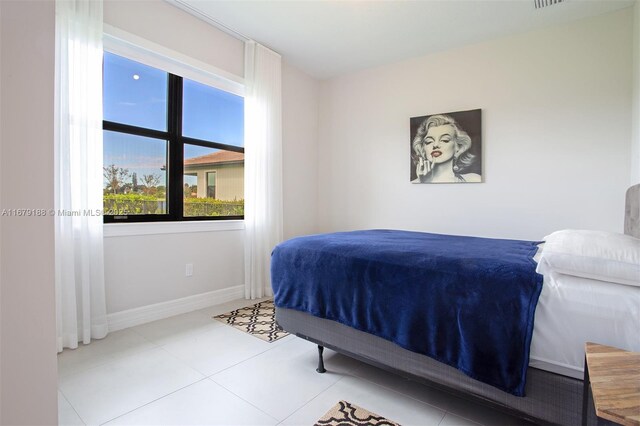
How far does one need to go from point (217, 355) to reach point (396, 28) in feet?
10.9

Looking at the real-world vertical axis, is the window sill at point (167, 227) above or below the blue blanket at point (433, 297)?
above

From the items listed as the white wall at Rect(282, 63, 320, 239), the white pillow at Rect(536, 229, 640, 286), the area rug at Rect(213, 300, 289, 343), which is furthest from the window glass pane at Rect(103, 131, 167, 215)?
the white pillow at Rect(536, 229, 640, 286)

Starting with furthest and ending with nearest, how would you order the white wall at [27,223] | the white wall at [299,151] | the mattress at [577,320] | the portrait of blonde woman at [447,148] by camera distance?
the white wall at [299,151]
the portrait of blonde woman at [447,148]
the mattress at [577,320]
the white wall at [27,223]

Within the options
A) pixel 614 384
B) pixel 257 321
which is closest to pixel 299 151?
pixel 257 321

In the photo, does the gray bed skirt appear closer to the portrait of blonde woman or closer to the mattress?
the mattress

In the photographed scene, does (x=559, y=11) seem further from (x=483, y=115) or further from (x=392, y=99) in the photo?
(x=392, y=99)

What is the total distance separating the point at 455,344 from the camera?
1.35 m

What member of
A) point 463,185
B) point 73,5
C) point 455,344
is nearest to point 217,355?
point 455,344

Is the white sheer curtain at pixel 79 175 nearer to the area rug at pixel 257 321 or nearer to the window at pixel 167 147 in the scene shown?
the window at pixel 167 147

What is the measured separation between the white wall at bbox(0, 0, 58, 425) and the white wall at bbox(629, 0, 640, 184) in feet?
11.6

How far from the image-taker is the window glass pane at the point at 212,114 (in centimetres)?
318

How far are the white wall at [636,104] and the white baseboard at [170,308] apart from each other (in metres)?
3.77

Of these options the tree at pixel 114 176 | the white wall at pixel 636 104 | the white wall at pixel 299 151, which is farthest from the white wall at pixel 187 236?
the white wall at pixel 636 104

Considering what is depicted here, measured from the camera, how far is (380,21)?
2969 millimetres
